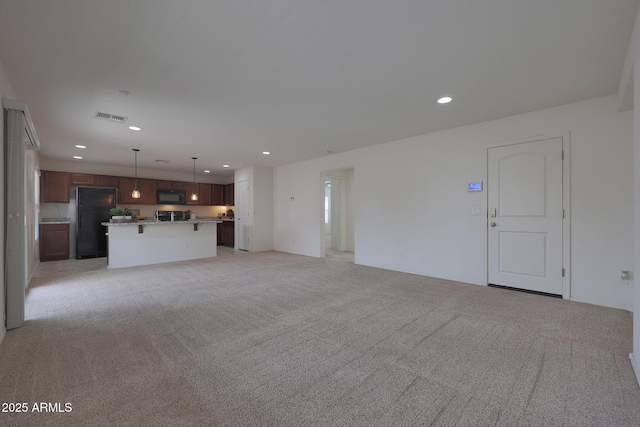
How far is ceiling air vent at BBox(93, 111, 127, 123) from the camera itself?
392 centimetres

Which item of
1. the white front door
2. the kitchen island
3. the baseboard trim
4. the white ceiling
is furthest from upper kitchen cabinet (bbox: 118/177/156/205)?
the baseboard trim

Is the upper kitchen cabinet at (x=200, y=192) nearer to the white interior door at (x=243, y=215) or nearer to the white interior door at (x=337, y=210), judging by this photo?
the white interior door at (x=243, y=215)

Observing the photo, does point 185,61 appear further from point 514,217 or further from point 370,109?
point 514,217

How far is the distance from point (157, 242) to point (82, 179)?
10.7 feet

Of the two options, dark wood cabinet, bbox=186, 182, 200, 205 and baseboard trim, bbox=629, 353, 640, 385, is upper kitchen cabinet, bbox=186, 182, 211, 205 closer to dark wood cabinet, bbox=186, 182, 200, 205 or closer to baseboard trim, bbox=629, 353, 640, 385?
dark wood cabinet, bbox=186, 182, 200, 205

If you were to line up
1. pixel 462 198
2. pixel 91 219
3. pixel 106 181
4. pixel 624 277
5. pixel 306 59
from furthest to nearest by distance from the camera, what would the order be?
pixel 106 181 < pixel 91 219 < pixel 462 198 < pixel 624 277 < pixel 306 59

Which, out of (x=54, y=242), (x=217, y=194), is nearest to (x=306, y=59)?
(x=54, y=242)

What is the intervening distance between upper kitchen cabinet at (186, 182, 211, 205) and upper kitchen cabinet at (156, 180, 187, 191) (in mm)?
128

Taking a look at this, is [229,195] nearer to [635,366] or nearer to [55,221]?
[55,221]

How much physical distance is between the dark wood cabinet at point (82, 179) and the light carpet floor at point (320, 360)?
15.4ft

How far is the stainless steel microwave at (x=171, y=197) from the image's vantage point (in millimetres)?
8633

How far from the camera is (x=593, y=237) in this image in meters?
3.46

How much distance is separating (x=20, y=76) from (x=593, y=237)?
264 inches

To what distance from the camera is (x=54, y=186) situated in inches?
277
